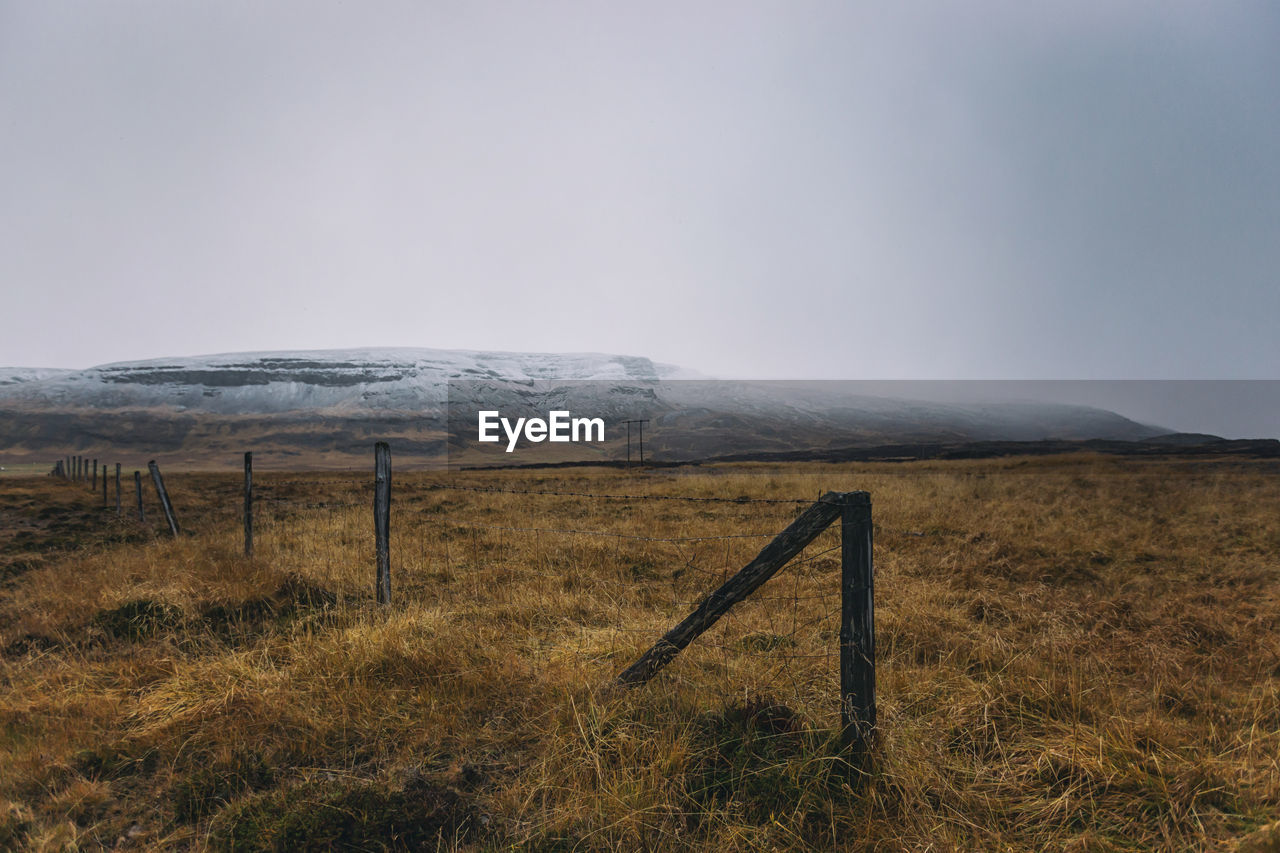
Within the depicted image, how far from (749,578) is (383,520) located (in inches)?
180

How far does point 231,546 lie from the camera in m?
10.3

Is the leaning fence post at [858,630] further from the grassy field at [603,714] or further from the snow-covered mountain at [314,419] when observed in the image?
the snow-covered mountain at [314,419]

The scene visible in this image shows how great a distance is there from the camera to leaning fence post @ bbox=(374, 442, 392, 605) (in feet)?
20.8

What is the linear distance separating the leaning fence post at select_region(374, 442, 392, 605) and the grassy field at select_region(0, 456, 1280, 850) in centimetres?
25

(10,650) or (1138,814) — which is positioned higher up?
(1138,814)

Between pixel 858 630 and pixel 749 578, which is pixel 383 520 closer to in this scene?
pixel 749 578

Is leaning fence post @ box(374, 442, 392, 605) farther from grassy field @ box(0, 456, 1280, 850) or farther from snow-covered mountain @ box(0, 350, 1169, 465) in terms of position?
snow-covered mountain @ box(0, 350, 1169, 465)

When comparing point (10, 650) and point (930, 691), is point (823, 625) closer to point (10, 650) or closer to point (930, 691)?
point (930, 691)

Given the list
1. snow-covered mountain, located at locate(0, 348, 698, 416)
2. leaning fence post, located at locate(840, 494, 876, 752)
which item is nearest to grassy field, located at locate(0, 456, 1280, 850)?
leaning fence post, located at locate(840, 494, 876, 752)

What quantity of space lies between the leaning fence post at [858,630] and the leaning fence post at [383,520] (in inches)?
183

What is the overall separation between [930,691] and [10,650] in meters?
8.14

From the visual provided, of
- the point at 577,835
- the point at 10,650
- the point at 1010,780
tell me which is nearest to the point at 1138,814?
the point at 1010,780

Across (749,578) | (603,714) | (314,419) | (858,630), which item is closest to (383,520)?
(603,714)

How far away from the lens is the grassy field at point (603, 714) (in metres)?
3.05
